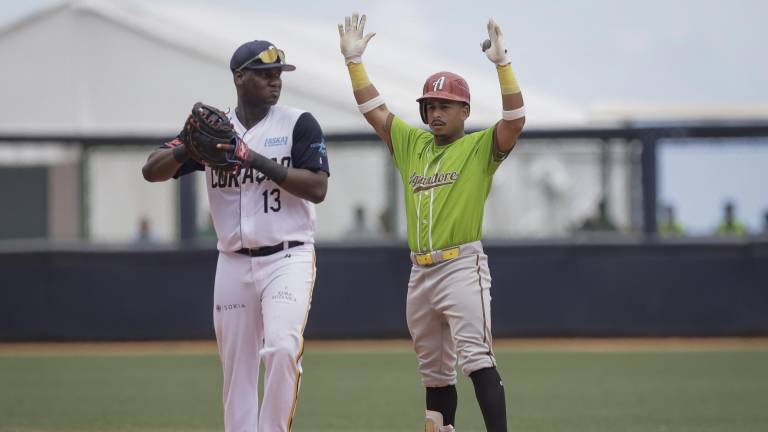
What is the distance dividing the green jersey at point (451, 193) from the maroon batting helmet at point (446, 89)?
25cm

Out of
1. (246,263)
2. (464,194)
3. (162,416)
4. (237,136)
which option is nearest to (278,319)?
(246,263)

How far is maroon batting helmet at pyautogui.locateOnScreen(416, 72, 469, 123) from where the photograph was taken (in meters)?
6.71

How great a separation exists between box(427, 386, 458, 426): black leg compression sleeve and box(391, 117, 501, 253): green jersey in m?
0.82

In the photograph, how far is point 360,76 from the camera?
Result: 7.11m

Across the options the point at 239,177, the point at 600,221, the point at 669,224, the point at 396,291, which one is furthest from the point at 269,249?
the point at 669,224

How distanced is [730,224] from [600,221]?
173cm

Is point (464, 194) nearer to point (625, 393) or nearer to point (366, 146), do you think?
point (625, 393)

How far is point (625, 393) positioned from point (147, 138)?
7.97 m

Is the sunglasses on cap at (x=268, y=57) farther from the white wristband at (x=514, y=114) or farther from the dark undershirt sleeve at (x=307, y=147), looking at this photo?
the white wristband at (x=514, y=114)

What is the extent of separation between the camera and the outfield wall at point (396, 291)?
15094 millimetres

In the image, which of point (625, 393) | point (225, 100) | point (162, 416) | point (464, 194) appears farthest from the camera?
point (225, 100)

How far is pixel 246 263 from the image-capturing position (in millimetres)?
6211

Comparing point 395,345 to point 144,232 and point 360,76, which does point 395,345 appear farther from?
point 360,76

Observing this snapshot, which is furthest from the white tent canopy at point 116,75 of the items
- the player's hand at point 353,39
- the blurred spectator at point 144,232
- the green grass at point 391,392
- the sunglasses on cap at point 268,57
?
the sunglasses on cap at point 268,57
